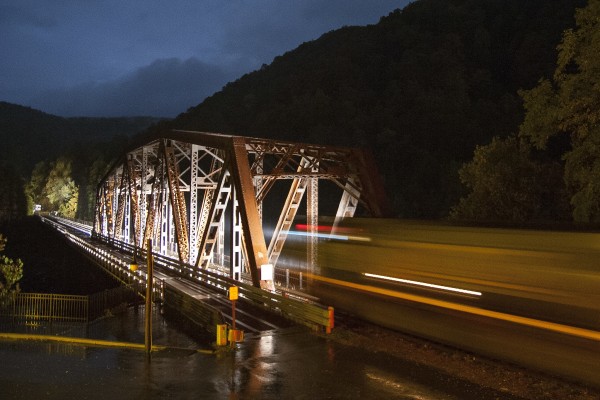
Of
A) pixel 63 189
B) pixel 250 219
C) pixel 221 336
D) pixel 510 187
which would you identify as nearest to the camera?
pixel 221 336

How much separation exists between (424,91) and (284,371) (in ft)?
212

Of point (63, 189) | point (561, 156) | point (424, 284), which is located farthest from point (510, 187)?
point (63, 189)

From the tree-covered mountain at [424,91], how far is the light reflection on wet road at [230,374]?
33973 mm

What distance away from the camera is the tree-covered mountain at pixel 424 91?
60.0m

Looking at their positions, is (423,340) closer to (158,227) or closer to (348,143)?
(158,227)

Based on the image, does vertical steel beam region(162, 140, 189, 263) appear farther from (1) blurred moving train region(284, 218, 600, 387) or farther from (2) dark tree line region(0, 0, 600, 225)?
(1) blurred moving train region(284, 218, 600, 387)

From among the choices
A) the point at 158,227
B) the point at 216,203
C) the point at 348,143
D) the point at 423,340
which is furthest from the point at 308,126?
the point at 423,340

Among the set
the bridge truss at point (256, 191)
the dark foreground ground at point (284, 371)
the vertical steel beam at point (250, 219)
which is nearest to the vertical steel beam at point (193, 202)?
the bridge truss at point (256, 191)

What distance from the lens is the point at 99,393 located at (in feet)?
35.2

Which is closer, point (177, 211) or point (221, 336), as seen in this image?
point (221, 336)

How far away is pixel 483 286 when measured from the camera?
38.8ft

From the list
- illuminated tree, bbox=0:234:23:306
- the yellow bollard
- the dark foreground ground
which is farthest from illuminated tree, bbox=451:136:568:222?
illuminated tree, bbox=0:234:23:306

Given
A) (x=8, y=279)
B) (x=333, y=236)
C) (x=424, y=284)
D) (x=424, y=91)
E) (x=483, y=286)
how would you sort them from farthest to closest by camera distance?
1. (x=424, y=91)
2. (x=8, y=279)
3. (x=333, y=236)
4. (x=424, y=284)
5. (x=483, y=286)

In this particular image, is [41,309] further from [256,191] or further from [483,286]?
[483,286]
